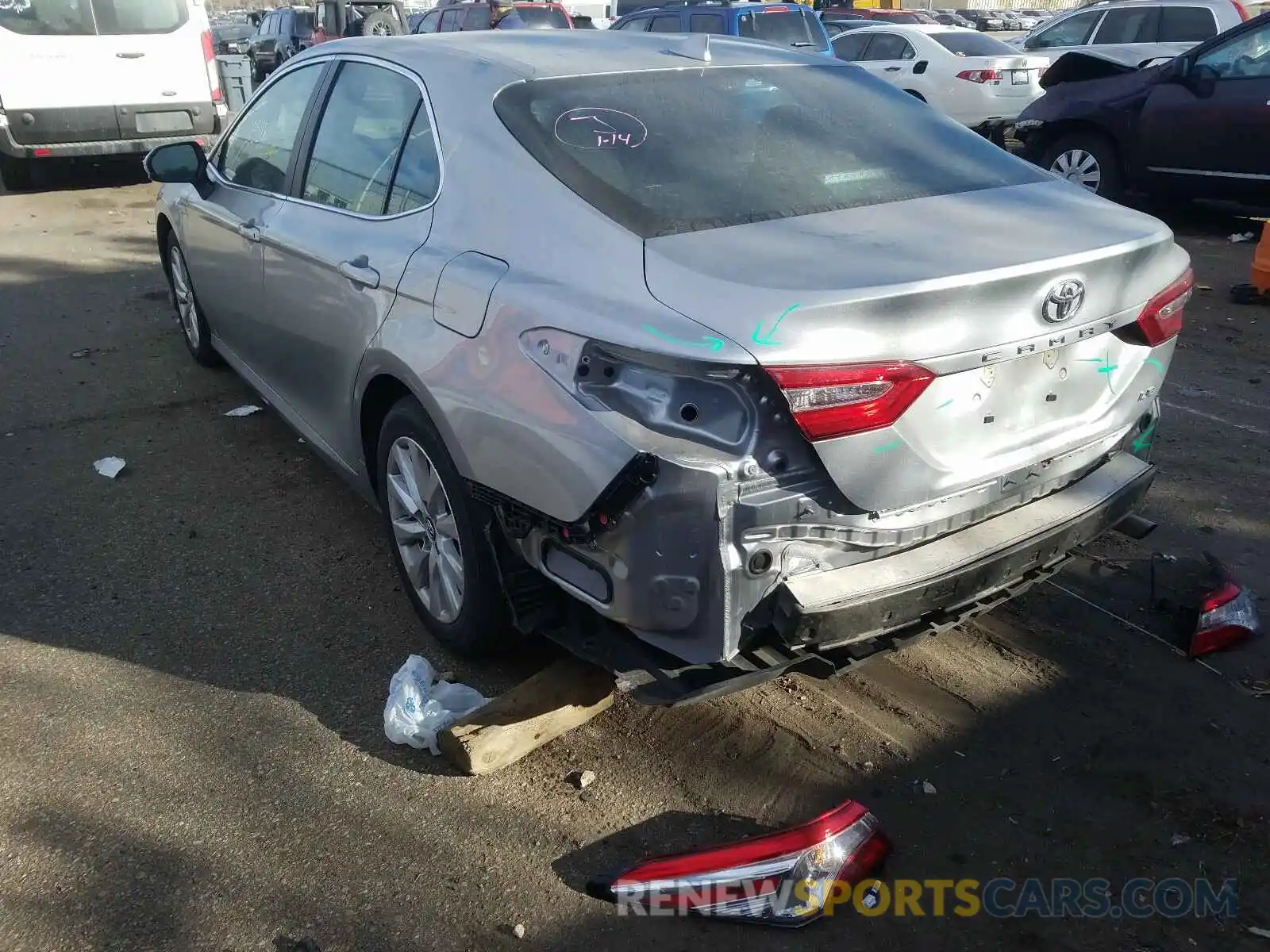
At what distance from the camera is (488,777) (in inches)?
114

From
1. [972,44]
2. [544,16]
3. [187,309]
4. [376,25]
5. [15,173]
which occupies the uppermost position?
[972,44]

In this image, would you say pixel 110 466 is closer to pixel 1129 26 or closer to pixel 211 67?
pixel 211 67

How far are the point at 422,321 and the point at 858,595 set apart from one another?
1.41 m

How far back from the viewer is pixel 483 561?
2.96 m

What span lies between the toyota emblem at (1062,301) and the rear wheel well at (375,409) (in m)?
1.73

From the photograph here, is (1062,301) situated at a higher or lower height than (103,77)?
higher

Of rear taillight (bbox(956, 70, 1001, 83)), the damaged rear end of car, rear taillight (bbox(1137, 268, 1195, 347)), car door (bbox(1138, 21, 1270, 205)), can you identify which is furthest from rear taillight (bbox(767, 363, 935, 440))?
rear taillight (bbox(956, 70, 1001, 83))

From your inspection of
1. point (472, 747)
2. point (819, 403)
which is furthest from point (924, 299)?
point (472, 747)

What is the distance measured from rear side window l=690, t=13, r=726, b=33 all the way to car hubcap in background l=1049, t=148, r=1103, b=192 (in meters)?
4.77

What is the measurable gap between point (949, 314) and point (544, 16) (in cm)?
1730

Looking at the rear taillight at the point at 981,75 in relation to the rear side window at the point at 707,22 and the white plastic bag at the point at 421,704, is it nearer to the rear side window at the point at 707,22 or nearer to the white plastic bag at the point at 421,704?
the rear side window at the point at 707,22

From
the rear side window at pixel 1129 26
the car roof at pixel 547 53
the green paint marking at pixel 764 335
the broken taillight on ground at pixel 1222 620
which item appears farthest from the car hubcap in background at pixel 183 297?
the rear side window at pixel 1129 26

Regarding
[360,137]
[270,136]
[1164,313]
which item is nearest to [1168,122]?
[1164,313]

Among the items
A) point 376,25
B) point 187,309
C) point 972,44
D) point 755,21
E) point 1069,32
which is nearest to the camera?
point 187,309
